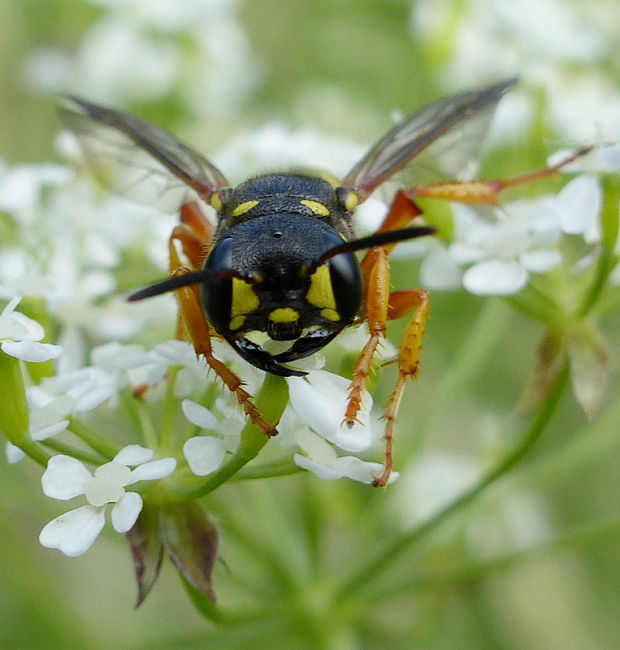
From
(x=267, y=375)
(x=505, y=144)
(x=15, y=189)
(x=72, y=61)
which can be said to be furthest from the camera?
(x=72, y=61)

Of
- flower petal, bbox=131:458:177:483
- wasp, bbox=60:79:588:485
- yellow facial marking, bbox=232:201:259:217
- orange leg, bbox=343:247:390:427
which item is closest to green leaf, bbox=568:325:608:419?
wasp, bbox=60:79:588:485

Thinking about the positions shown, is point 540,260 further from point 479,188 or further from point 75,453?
point 75,453

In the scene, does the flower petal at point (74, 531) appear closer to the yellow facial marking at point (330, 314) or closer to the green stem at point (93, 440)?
the green stem at point (93, 440)

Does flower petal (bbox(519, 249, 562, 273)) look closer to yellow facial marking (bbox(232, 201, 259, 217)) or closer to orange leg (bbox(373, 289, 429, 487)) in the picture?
orange leg (bbox(373, 289, 429, 487))

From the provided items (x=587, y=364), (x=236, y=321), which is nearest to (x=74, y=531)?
(x=236, y=321)

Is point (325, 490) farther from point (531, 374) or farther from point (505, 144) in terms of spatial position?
point (505, 144)

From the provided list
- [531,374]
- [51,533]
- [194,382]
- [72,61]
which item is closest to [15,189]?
[194,382]

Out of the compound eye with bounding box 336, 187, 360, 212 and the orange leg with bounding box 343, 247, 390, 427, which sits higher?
the compound eye with bounding box 336, 187, 360, 212
